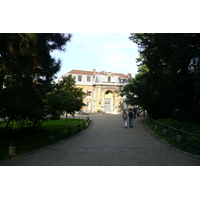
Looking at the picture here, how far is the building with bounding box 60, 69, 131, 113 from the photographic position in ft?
129

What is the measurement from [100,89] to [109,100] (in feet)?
14.0

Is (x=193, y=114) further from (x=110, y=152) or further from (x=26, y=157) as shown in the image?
(x=26, y=157)

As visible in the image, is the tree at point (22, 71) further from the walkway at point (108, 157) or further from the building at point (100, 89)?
the building at point (100, 89)

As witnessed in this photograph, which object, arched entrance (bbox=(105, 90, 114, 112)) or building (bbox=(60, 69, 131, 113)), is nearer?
building (bbox=(60, 69, 131, 113))

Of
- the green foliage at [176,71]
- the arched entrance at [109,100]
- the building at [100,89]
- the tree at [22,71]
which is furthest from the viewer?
the arched entrance at [109,100]

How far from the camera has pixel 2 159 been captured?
6336mm

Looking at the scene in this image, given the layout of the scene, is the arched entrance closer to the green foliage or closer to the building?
the building

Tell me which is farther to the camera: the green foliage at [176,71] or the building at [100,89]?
the building at [100,89]

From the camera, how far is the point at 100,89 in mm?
39594

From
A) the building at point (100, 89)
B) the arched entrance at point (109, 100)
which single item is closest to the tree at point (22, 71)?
the building at point (100, 89)

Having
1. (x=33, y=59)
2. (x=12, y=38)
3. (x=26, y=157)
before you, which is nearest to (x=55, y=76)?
(x=33, y=59)

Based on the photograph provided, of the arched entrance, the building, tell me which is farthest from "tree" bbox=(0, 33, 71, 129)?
the arched entrance

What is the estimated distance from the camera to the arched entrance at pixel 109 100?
Answer: 41.7 metres

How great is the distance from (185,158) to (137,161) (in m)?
1.77
